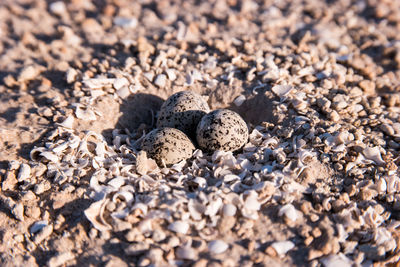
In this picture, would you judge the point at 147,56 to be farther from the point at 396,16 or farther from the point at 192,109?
the point at 396,16

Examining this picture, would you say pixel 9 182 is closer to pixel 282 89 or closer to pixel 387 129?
pixel 282 89

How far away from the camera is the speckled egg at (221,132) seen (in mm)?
2701

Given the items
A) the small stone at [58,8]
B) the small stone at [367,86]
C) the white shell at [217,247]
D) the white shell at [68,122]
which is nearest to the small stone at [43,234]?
the white shell at [68,122]

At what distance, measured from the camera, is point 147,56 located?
3.58 metres

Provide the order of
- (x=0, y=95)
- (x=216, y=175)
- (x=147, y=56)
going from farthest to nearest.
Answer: (x=147, y=56)
(x=0, y=95)
(x=216, y=175)

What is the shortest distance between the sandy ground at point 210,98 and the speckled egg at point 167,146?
1.19ft

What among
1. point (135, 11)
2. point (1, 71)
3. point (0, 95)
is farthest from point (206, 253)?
point (135, 11)

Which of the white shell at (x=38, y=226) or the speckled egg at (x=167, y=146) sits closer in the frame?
the white shell at (x=38, y=226)

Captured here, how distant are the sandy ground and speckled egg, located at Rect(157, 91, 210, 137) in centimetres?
35

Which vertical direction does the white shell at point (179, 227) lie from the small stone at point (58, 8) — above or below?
below

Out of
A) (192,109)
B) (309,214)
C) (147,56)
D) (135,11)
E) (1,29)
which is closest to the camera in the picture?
(309,214)

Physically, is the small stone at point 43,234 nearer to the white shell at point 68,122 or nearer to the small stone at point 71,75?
the white shell at point 68,122

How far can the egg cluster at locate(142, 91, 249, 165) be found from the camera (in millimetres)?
2682

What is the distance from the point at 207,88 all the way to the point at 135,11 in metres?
1.76
